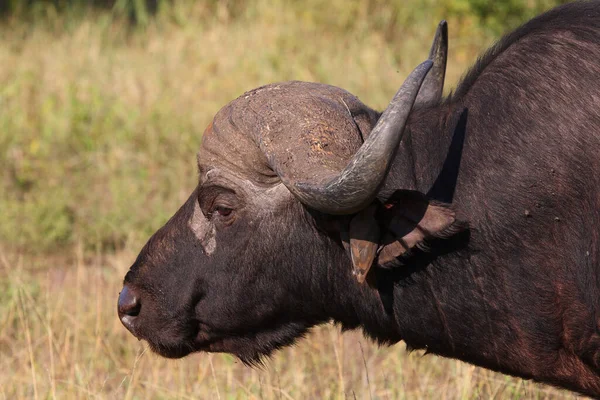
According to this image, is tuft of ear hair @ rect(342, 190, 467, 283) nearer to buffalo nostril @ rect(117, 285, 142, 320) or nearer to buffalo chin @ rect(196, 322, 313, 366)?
buffalo chin @ rect(196, 322, 313, 366)

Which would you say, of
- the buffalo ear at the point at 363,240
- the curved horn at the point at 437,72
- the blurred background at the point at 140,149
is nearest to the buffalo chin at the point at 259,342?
the blurred background at the point at 140,149

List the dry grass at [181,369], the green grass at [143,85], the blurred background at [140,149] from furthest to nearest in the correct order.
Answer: the green grass at [143,85] < the blurred background at [140,149] < the dry grass at [181,369]

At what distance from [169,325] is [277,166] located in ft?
3.21

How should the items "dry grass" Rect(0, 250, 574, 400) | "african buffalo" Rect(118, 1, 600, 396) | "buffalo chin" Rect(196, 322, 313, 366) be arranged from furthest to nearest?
"dry grass" Rect(0, 250, 574, 400), "buffalo chin" Rect(196, 322, 313, 366), "african buffalo" Rect(118, 1, 600, 396)

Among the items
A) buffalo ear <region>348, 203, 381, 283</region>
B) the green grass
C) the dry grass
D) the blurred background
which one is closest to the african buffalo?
buffalo ear <region>348, 203, 381, 283</region>

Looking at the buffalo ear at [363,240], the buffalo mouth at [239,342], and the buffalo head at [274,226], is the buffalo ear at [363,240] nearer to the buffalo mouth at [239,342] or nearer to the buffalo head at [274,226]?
the buffalo head at [274,226]

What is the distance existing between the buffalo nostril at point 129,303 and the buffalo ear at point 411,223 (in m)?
1.16

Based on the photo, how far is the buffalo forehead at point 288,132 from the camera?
3.39 metres

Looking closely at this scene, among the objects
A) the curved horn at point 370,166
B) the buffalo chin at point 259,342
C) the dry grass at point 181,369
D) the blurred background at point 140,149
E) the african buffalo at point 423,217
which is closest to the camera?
the curved horn at point 370,166

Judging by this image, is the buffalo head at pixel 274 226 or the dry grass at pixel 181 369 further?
the dry grass at pixel 181 369

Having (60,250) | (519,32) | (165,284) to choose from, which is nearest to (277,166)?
(165,284)

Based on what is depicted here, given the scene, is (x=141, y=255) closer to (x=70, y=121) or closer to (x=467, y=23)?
(x=70, y=121)

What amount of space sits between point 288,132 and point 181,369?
2.35m

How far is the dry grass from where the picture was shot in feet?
16.0
